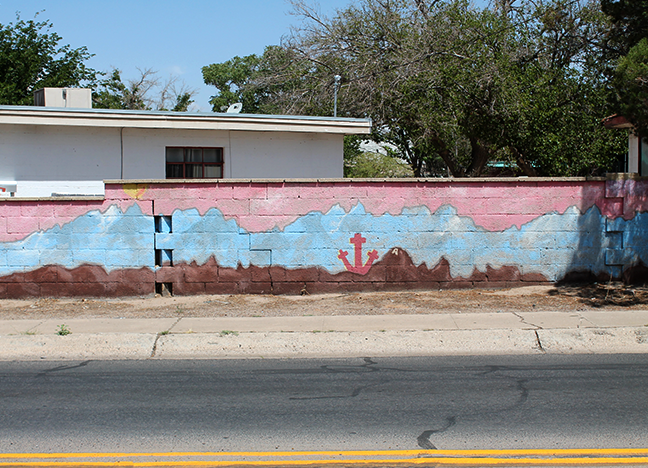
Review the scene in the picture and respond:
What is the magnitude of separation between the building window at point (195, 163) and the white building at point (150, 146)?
0.02m

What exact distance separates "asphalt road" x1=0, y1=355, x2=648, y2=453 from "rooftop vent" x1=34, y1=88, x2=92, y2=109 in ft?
35.6

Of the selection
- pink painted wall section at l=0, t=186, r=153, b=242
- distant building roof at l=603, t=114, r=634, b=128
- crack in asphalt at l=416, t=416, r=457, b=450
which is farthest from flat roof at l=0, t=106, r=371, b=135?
crack in asphalt at l=416, t=416, r=457, b=450

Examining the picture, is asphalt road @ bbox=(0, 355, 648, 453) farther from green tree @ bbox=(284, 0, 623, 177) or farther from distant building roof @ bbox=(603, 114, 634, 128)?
green tree @ bbox=(284, 0, 623, 177)

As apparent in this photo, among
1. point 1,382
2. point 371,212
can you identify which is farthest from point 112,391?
point 371,212

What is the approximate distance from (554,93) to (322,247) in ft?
32.7

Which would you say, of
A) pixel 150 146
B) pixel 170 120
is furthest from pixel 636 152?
pixel 150 146

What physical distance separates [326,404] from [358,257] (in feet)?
18.0

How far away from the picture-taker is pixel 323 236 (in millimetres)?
11195

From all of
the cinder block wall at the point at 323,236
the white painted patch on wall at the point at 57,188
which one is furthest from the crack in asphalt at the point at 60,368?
the white painted patch on wall at the point at 57,188

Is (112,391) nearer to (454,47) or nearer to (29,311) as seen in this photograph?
(29,311)

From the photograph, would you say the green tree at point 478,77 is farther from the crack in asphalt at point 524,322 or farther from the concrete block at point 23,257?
the concrete block at point 23,257

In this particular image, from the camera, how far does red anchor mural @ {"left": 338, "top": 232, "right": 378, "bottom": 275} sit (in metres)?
11.2

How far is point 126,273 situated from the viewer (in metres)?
11.2

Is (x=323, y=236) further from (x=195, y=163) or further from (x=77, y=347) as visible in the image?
(x=195, y=163)
